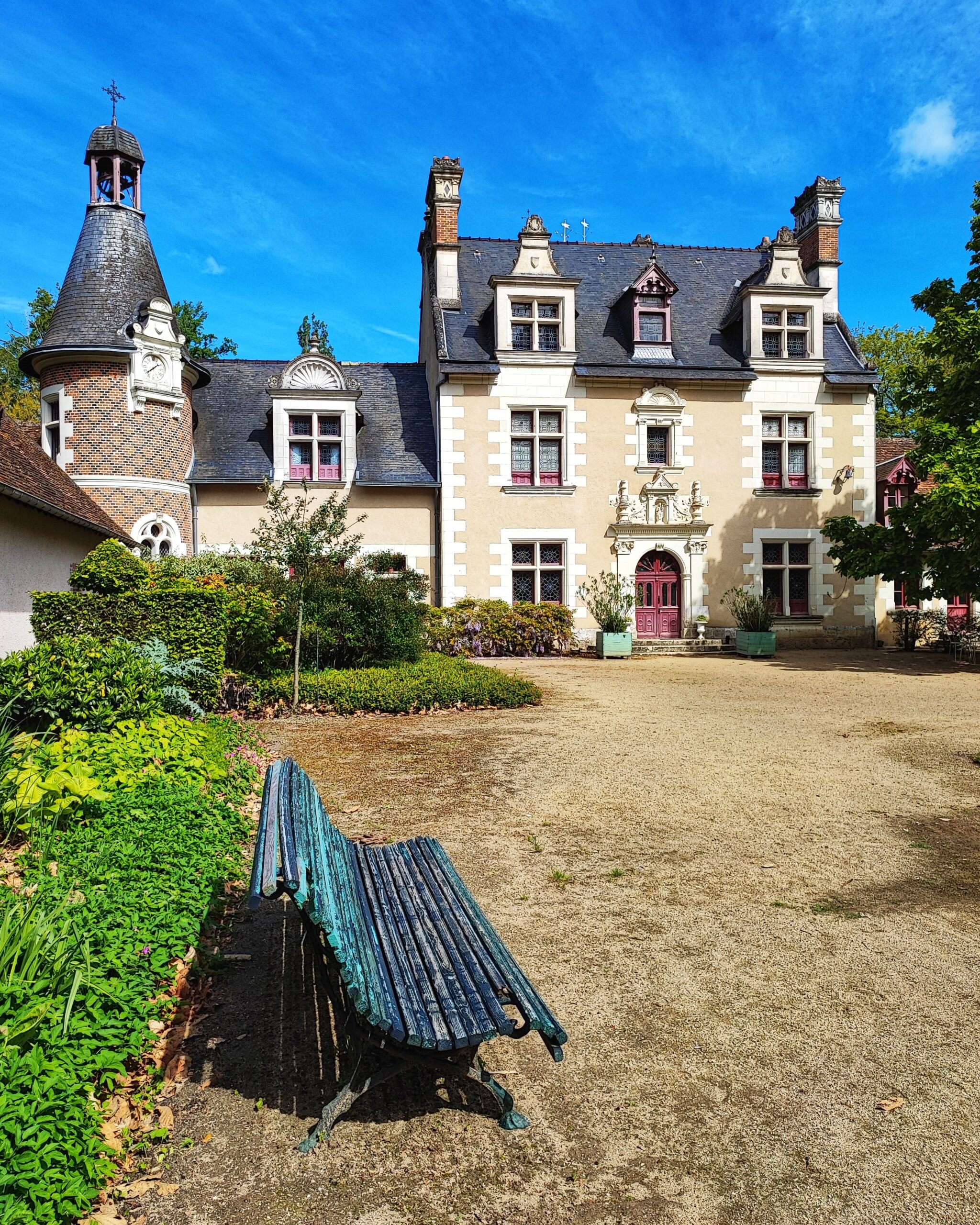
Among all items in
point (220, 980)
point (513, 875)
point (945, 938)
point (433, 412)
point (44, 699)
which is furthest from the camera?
point (433, 412)

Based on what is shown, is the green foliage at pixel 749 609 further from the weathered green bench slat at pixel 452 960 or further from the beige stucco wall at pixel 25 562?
the weathered green bench slat at pixel 452 960

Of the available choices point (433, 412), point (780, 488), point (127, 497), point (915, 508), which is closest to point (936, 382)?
point (915, 508)

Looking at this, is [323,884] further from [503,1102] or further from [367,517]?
[367,517]

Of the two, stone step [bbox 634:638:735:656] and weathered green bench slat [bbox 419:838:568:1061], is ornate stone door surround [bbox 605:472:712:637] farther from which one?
weathered green bench slat [bbox 419:838:568:1061]

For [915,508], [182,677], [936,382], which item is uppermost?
[936,382]

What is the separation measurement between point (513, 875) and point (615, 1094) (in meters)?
1.93

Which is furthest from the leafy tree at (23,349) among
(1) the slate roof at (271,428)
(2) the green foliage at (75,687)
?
(2) the green foliage at (75,687)

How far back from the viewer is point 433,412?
2103 centimetres

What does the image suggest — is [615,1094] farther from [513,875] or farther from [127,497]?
[127,497]

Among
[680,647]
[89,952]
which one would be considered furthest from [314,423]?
[89,952]

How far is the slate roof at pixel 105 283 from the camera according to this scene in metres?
17.7

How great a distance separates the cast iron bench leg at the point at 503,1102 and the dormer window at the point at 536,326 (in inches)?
749

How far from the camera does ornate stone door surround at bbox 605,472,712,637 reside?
2025 centimetres

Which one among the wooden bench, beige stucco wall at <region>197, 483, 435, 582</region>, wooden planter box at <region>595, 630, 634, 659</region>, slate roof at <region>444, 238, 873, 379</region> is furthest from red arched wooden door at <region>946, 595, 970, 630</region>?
the wooden bench
